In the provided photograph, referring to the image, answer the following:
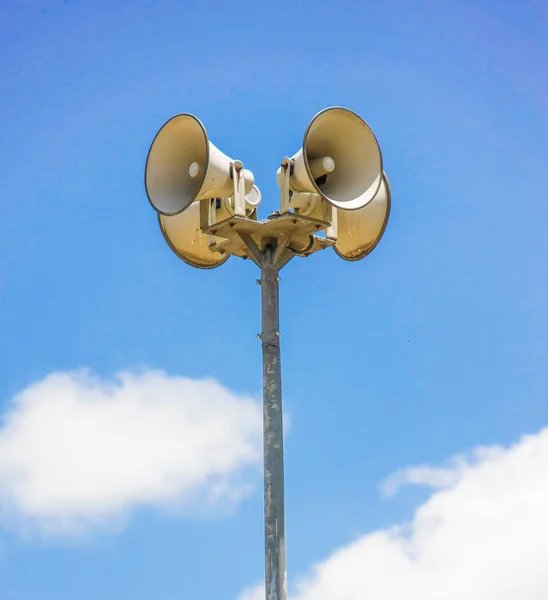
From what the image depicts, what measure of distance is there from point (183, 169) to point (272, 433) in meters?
2.93

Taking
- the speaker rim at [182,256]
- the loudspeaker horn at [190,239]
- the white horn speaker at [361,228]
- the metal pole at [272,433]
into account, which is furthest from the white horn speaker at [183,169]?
the white horn speaker at [361,228]

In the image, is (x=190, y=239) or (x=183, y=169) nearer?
(x=183, y=169)

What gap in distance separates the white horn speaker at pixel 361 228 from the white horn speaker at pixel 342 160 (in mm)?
752

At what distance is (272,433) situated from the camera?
1053 centimetres

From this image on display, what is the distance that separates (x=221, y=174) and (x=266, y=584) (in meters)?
3.89

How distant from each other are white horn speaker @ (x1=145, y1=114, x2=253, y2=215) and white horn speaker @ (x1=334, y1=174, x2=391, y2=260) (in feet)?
4.22

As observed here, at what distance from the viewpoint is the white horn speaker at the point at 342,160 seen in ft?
36.2

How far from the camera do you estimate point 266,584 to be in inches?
397

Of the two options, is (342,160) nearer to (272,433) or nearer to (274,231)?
(274,231)

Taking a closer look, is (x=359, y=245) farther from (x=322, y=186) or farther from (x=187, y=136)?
(x=187, y=136)

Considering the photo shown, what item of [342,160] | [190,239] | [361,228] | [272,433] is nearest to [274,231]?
[342,160]

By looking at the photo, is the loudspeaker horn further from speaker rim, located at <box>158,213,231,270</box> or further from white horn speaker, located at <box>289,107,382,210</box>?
white horn speaker, located at <box>289,107,382,210</box>

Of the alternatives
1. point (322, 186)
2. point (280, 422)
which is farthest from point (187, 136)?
point (280, 422)

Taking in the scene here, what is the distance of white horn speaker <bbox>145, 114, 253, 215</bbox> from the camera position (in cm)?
1098
